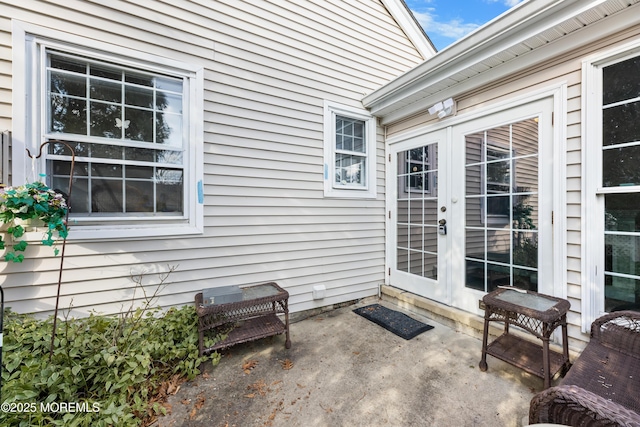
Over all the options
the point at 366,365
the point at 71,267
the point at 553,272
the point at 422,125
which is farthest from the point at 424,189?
the point at 71,267

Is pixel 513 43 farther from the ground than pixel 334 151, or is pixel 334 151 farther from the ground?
pixel 513 43

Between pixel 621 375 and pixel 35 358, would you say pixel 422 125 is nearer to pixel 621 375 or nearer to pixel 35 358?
pixel 621 375

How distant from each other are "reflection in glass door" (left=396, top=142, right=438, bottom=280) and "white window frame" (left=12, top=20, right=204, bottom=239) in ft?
8.40

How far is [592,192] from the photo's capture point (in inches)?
81.3

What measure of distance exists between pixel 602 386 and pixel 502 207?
5.26 ft

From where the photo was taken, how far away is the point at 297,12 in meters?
3.28

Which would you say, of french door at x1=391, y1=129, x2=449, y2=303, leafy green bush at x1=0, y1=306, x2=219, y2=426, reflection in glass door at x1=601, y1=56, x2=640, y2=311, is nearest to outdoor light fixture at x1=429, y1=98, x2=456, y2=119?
french door at x1=391, y1=129, x2=449, y2=303

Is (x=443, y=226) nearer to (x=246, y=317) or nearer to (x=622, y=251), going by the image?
(x=622, y=251)

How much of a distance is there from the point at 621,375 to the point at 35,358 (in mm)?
3561

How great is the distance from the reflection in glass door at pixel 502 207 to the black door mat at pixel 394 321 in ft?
2.35

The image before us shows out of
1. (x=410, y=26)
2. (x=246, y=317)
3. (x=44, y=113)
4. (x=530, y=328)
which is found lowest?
(x=246, y=317)

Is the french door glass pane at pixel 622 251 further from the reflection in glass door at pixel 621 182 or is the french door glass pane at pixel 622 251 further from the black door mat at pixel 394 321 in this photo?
the black door mat at pixel 394 321

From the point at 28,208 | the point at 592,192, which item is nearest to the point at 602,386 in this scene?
the point at 592,192

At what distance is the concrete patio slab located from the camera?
5.71 ft
